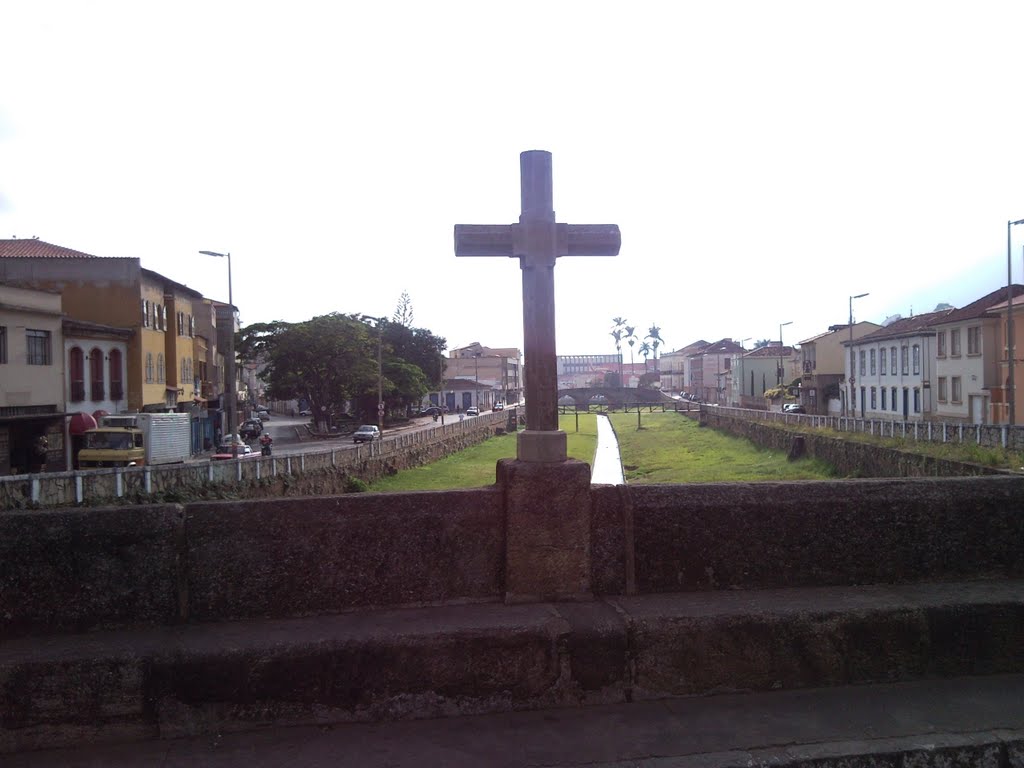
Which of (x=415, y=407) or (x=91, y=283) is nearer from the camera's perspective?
(x=91, y=283)

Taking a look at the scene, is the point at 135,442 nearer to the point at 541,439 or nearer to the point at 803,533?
the point at 541,439

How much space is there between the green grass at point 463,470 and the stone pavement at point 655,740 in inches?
879

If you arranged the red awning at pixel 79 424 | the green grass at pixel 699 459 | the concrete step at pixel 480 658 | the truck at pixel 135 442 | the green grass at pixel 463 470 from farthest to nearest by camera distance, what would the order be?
1. the green grass at pixel 463 470
2. the green grass at pixel 699 459
3. the red awning at pixel 79 424
4. the truck at pixel 135 442
5. the concrete step at pixel 480 658

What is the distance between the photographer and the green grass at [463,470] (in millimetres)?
37438

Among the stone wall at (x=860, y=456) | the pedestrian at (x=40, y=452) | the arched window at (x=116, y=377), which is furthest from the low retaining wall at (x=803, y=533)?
the arched window at (x=116, y=377)

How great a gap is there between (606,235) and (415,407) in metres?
85.8

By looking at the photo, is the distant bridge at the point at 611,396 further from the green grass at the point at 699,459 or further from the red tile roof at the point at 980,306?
the red tile roof at the point at 980,306

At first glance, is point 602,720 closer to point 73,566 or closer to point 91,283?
point 73,566

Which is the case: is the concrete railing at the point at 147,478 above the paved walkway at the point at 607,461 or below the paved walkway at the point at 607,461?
above

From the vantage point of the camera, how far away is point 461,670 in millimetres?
4066

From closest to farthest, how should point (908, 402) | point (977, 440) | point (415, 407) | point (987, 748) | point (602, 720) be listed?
point (987, 748) → point (602, 720) → point (977, 440) → point (908, 402) → point (415, 407)

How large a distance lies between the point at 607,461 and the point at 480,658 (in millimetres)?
46686

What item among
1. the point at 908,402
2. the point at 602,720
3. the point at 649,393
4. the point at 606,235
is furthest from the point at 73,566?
the point at 649,393

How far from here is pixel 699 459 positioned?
155ft
